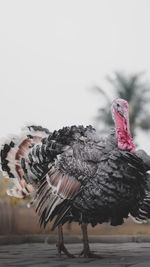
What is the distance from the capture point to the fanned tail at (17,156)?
700cm

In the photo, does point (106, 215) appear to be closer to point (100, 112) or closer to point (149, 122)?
point (149, 122)

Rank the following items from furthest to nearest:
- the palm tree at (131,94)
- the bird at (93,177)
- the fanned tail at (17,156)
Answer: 1. the palm tree at (131,94)
2. the fanned tail at (17,156)
3. the bird at (93,177)

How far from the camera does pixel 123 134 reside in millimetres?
5816

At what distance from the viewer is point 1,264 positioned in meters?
5.40

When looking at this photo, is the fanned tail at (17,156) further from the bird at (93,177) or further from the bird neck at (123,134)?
the bird neck at (123,134)

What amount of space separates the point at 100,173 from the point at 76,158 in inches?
16.7

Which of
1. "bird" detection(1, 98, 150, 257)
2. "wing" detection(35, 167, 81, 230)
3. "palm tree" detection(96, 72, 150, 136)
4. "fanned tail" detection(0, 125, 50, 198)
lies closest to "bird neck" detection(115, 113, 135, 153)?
"bird" detection(1, 98, 150, 257)

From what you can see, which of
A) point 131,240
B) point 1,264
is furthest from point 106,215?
point 131,240

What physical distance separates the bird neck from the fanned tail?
5.21ft

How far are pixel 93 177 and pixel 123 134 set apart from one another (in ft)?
2.24

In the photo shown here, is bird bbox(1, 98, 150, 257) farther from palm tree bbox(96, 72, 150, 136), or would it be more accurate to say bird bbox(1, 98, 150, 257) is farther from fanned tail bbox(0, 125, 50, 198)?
palm tree bbox(96, 72, 150, 136)

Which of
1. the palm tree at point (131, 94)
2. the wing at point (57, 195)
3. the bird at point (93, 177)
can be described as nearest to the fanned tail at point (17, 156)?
the bird at point (93, 177)

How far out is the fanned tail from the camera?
23.0 ft

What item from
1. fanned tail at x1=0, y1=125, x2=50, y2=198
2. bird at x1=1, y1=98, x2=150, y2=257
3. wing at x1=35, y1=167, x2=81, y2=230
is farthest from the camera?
fanned tail at x1=0, y1=125, x2=50, y2=198
